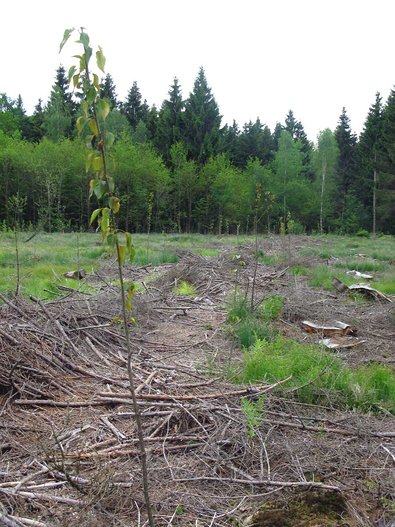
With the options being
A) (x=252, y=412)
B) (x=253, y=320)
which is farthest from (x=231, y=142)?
(x=252, y=412)

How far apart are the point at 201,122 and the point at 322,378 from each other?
136 ft

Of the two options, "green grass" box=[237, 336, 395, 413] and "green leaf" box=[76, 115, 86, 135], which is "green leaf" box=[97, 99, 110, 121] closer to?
"green leaf" box=[76, 115, 86, 135]

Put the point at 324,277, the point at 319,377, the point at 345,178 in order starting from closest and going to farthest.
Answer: the point at 319,377
the point at 324,277
the point at 345,178

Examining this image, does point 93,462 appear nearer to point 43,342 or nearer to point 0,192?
point 43,342

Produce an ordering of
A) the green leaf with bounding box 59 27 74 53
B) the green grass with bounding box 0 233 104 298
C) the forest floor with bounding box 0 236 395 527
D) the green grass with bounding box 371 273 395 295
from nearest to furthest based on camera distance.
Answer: the green leaf with bounding box 59 27 74 53
the forest floor with bounding box 0 236 395 527
the green grass with bounding box 0 233 104 298
the green grass with bounding box 371 273 395 295

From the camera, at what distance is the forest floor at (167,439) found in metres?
2.57

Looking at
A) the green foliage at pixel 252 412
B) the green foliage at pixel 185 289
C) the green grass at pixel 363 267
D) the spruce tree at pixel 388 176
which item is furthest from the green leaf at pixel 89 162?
the spruce tree at pixel 388 176

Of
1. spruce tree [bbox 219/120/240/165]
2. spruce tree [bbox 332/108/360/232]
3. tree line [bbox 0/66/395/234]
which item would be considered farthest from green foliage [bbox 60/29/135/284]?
spruce tree [bbox 219/120/240/165]

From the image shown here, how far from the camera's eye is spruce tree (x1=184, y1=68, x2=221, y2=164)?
43.2 meters

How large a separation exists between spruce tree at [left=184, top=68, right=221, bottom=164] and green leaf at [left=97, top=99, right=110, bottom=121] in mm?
41556

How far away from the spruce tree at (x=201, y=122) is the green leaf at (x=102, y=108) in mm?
41556

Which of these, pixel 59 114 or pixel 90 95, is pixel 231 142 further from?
pixel 90 95

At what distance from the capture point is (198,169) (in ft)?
136

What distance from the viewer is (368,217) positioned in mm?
42125
